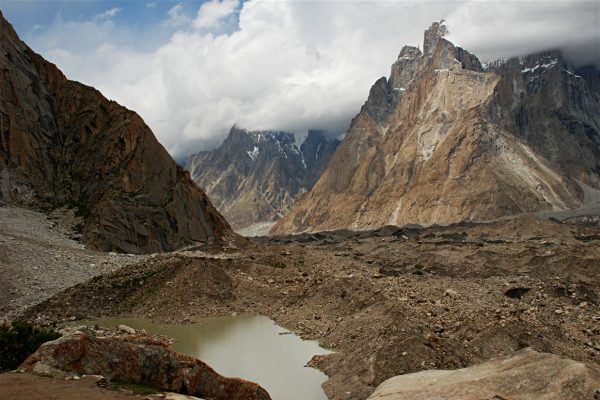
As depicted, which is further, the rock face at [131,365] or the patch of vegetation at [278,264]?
the patch of vegetation at [278,264]

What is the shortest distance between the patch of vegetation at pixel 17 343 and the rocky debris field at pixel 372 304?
9049 mm

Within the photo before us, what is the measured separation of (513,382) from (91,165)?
4771cm

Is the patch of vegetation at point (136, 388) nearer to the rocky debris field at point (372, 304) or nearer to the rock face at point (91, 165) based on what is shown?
the rocky debris field at point (372, 304)

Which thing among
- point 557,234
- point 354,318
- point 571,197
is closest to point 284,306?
point 354,318

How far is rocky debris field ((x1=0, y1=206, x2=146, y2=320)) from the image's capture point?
98.9 feet

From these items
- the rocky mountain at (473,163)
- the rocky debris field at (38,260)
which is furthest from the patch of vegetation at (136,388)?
the rocky mountain at (473,163)

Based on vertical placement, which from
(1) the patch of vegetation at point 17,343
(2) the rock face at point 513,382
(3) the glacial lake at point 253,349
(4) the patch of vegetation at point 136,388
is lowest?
(3) the glacial lake at point 253,349

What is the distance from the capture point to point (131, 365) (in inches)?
517

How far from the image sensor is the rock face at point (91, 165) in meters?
48.4

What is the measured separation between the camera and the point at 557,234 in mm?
96562

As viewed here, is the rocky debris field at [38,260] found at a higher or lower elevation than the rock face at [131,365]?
higher

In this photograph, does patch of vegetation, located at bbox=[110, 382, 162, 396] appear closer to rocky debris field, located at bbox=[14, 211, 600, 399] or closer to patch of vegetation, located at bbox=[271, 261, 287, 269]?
rocky debris field, located at bbox=[14, 211, 600, 399]

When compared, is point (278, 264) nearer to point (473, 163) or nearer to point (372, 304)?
point (372, 304)

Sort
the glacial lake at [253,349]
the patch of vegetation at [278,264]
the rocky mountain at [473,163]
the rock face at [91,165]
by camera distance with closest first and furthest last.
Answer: the glacial lake at [253,349] < the patch of vegetation at [278,264] < the rock face at [91,165] < the rocky mountain at [473,163]
